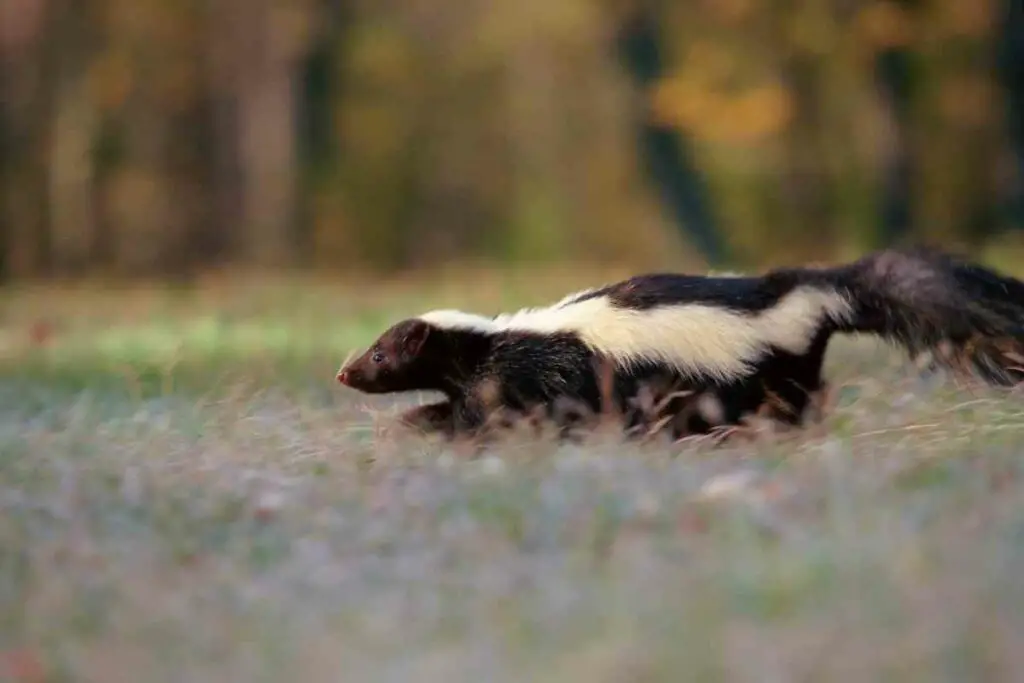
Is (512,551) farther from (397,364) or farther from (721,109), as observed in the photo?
(721,109)

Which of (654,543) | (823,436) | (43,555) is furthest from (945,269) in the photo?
(43,555)

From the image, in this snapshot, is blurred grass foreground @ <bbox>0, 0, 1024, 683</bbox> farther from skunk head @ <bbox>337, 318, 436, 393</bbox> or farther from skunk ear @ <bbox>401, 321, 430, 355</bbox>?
skunk ear @ <bbox>401, 321, 430, 355</bbox>

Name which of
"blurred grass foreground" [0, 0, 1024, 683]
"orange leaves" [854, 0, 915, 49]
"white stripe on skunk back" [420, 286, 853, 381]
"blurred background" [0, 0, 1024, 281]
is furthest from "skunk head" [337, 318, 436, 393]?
"orange leaves" [854, 0, 915, 49]

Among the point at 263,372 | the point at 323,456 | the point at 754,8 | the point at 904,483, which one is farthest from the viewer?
the point at 754,8

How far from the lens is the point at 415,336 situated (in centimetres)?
545

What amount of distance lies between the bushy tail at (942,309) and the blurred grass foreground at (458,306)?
Result: 0.15 meters

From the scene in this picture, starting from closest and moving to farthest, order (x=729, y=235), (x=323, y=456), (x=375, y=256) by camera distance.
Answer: (x=323, y=456)
(x=729, y=235)
(x=375, y=256)

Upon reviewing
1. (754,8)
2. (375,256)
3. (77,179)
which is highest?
(754,8)

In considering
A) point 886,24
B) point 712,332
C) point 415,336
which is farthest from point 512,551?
point 886,24

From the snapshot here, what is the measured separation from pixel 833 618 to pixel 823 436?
6.60ft

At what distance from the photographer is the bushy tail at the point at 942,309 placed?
4.61 m

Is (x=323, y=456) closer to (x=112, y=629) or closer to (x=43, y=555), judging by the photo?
(x=43, y=555)

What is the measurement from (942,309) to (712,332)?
791 mm

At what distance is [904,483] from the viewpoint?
3.64m
